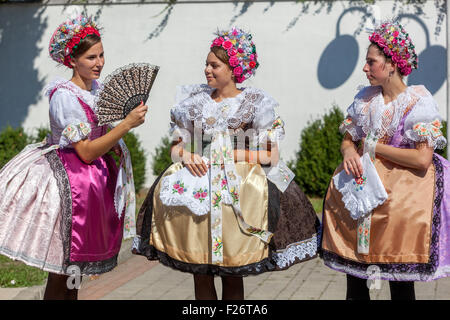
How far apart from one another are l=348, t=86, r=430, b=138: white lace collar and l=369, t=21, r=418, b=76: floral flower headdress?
0.53 ft

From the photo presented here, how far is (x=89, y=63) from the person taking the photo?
3893mm

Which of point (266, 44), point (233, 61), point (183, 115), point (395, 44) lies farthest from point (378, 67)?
point (266, 44)

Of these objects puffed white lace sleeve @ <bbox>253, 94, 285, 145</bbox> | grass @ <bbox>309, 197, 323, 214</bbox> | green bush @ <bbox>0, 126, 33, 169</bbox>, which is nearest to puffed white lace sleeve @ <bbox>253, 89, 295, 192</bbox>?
puffed white lace sleeve @ <bbox>253, 94, 285, 145</bbox>

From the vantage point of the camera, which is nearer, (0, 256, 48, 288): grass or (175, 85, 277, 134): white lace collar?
(175, 85, 277, 134): white lace collar

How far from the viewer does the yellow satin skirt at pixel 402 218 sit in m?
3.70

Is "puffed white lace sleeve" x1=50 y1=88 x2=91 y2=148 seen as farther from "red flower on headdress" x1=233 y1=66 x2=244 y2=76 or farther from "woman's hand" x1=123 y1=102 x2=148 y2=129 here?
"red flower on headdress" x1=233 y1=66 x2=244 y2=76

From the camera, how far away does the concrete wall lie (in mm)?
9586

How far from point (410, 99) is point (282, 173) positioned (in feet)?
2.70

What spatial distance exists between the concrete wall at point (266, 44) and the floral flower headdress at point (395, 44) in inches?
224

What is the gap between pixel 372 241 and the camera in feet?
12.3

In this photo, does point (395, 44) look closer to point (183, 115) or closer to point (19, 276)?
point (183, 115)

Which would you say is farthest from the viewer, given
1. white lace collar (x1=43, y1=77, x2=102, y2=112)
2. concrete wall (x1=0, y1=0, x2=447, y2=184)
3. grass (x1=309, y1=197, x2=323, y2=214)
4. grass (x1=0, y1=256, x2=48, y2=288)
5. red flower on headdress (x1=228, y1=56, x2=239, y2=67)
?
concrete wall (x1=0, y1=0, x2=447, y2=184)

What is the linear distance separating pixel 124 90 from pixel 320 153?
241 inches

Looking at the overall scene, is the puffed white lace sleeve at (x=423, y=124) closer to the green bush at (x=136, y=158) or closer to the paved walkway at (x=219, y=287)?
the paved walkway at (x=219, y=287)
